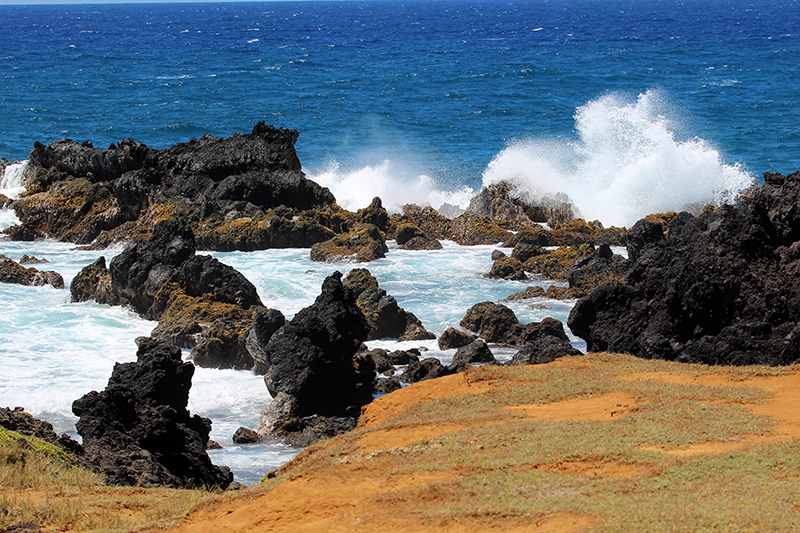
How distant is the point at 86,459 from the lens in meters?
10.5

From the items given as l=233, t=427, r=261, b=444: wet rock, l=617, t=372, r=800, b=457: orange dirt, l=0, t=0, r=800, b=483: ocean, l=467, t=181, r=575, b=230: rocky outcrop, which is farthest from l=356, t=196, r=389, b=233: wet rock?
l=617, t=372, r=800, b=457: orange dirt

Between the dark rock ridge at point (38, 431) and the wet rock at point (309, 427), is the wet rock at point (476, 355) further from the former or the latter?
the dark rock ridge at point (38, 431)

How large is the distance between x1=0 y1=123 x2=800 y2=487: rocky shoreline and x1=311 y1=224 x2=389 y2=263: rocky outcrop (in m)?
0.07

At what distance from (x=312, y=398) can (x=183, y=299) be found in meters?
6.89

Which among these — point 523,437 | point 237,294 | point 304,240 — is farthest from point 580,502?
point 304,240

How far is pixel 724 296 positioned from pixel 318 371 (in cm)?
755

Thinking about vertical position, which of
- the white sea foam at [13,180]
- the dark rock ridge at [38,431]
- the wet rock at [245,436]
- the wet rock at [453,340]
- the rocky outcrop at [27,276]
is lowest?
the wet rock at [245,436]

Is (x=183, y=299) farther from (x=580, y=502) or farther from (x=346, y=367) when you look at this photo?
(x=580, y=502)

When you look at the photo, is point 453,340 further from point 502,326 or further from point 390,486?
point 390,486

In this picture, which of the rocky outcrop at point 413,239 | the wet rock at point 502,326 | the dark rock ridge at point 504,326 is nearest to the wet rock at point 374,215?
the rocky outcrop at point 413,239

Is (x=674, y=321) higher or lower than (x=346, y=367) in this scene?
higher

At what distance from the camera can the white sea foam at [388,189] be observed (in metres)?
38.1

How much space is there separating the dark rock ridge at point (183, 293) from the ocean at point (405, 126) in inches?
23.2

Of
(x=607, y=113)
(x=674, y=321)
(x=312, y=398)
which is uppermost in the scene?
(x=607, y=113)
